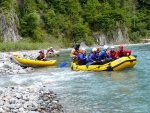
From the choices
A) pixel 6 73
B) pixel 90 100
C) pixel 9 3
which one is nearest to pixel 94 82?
pixel 90 100

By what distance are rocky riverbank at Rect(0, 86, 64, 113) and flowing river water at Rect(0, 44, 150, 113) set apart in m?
0.35

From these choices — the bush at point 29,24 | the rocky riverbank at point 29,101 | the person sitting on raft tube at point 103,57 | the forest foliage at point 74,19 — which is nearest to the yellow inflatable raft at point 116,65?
the person sitting on raft tube at point 103,57

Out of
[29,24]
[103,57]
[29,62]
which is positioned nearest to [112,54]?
[103,57]

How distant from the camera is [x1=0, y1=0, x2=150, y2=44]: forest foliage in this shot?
46.3 m

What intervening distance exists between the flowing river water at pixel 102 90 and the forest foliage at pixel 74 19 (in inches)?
1212

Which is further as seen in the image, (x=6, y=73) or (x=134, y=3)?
(x=134, y=3)

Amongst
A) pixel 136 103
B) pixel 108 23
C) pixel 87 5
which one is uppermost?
pixel 87 5

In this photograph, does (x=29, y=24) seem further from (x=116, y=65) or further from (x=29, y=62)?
(x=116, y=65)

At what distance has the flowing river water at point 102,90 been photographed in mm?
8633

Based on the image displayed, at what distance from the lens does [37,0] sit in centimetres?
5259

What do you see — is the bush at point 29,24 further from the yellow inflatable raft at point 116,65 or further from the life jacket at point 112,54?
the yellow inflatable raft at point 116,65

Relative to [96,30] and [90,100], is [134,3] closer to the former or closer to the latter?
[96,30]

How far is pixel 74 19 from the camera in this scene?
55.2 meters

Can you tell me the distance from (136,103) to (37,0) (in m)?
45.9
